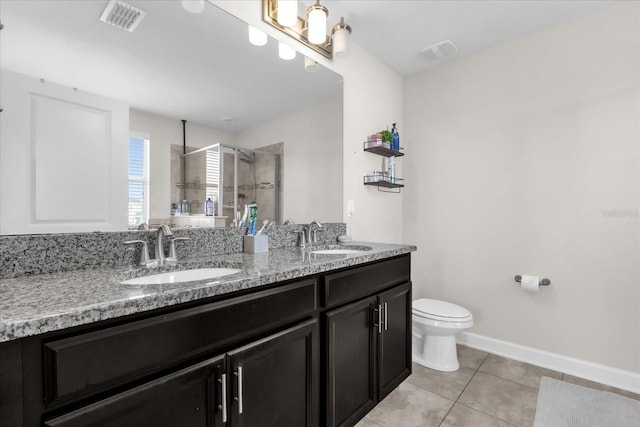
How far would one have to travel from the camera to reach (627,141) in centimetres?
198

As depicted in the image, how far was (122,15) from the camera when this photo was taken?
4.05ft

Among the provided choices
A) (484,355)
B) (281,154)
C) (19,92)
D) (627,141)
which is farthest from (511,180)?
(19,92)

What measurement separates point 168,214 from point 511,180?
2379 mm

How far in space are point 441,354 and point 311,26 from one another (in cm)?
231

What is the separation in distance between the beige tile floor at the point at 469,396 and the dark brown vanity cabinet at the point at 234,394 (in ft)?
2.22

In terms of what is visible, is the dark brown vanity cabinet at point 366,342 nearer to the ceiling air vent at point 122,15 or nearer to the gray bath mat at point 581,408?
the gray bath mat at point 581,408

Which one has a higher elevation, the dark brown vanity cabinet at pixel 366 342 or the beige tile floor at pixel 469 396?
the dark brown vanity cabinet at pixel 366 342

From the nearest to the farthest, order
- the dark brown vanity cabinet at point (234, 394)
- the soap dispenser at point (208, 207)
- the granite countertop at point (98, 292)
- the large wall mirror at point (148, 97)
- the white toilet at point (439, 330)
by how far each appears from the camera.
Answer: the granite countertop at point (98, 292)
the dark brown vanity cabinet at point (234, 394)
the large wall mirror at point (148, 97)
the soap dispenser at point (208, 207)
the white toilet at point (439, 330)

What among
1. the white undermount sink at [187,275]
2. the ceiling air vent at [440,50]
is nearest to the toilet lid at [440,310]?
the white undermount sink at [187,275]

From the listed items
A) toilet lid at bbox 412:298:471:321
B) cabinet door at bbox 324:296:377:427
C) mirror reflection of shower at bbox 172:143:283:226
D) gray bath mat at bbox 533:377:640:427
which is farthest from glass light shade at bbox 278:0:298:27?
gray bath mat at bbox 533:377:640:427

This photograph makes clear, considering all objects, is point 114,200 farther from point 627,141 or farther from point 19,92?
point 627,141

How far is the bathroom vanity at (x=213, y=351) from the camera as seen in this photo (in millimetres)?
657

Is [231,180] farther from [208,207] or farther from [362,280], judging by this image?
[362,280]

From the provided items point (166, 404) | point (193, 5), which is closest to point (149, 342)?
point (166, 404)
